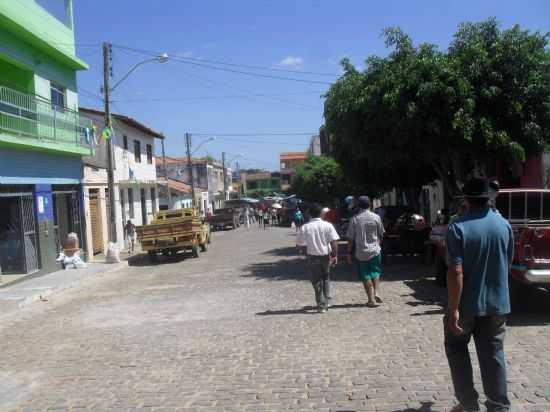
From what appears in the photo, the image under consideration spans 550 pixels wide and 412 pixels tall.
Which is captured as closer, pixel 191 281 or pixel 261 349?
pixel 261 349

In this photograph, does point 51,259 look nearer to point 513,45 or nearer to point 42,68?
point 42,68

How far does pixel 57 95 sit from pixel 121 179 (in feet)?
40.3

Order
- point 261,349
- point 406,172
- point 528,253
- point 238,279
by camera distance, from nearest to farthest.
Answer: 1. point 261,349
2. point 528,253
3. point 238,279
4. point 406,172

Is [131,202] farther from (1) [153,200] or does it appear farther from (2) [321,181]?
(2) [321,181]

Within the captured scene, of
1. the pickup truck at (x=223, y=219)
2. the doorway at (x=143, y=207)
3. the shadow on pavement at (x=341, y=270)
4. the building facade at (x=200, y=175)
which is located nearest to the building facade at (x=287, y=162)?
the building facade at (x=200, y=175)

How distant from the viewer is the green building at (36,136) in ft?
50.9

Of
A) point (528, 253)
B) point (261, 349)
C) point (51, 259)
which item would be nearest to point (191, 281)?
point (51, 259)

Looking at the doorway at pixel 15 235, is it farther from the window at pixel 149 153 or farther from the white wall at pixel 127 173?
the window at pixel 149 153

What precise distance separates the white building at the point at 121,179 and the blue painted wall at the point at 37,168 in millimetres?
1482

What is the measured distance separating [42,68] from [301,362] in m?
14.8

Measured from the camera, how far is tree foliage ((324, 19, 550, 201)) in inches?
477

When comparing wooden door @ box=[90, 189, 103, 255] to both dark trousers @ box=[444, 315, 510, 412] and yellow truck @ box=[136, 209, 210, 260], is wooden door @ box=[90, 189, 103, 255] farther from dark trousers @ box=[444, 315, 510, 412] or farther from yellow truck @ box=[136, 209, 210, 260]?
dark trousers @ box=[444, 315, 510, 412]

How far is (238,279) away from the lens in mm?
13938

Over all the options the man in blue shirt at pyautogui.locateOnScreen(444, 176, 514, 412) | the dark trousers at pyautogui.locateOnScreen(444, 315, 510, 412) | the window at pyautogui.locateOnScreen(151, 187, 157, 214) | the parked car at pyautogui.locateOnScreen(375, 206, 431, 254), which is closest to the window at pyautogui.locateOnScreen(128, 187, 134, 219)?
the window at pyautogui.locateOnScreen(151, 187, 157, 214)
